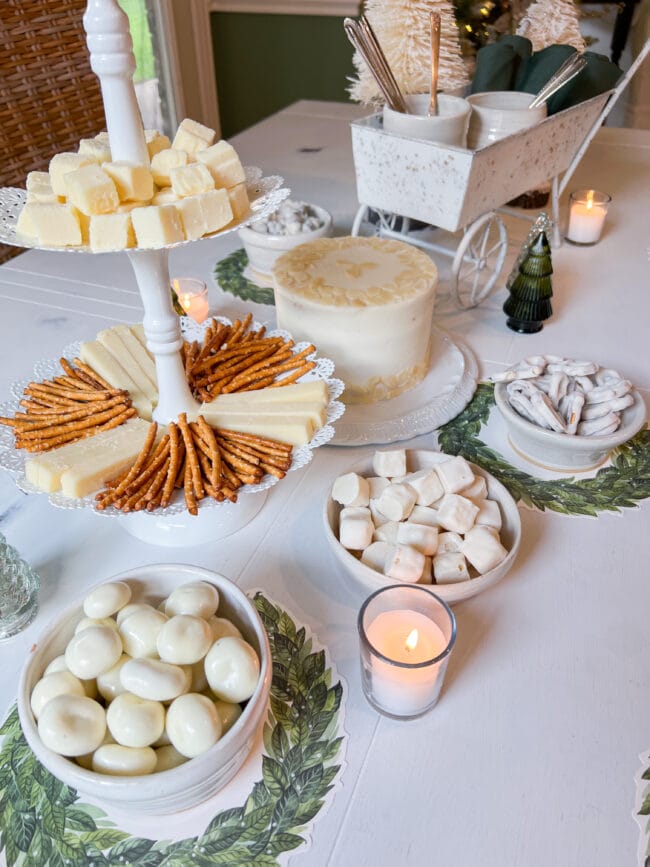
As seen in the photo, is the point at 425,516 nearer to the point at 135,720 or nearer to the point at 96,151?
the point at 135,720

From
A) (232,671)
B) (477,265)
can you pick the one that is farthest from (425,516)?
(477,265)

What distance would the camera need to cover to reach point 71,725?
17.5 inches

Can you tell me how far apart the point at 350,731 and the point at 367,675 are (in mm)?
45

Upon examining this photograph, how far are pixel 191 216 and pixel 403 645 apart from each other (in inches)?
15.0

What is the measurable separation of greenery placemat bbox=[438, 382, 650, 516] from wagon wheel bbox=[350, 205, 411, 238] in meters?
0.49

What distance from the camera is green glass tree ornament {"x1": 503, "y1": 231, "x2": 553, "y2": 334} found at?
0.98m

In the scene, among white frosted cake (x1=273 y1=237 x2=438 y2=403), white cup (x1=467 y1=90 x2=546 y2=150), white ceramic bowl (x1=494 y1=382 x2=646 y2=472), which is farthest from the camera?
white cup (x1=467 y1=90 x2=546 y2=150)

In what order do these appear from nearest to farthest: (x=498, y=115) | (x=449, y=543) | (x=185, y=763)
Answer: (x=185, y=763)
(x=449, y=543)
(x=498, y=115)

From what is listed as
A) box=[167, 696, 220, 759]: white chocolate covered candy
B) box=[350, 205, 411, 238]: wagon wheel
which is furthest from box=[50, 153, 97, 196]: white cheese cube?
box=[350, 205, 411, 238]: wagon wheel

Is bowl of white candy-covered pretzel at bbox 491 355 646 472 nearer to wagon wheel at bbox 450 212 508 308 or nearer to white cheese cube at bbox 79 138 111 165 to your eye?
wagon wheel at bbox 450 212 508 308

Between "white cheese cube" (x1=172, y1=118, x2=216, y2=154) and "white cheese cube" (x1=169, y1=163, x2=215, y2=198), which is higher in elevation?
"white cheese cube" (x1=172, y1=118, x2=216, y2=154)

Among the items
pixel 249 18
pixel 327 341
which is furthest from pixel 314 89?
pixel 327 341

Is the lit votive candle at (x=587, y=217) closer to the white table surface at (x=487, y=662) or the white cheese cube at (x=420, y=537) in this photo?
the white table surface at (x=487, y=662)

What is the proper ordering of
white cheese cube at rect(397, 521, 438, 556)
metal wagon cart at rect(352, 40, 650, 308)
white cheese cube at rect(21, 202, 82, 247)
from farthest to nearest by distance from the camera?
1. metal wagon cart at rect(352, 40, 650, 308)
2. white cheese cube at rect(397, 521, 438, 556)
3. white cheese cube at rect(21, 202, 82, 247)
